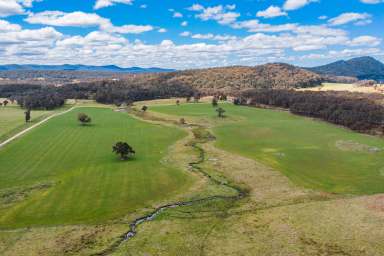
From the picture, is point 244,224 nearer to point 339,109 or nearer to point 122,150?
point 122,150

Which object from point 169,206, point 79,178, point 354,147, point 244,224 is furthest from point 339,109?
point 244,224

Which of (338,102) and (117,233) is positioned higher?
(338,102)

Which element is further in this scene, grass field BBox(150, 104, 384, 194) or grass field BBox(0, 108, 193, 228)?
grass field BBox(150, 104, 384, 194)

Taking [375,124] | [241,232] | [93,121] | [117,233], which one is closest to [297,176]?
[241,232]

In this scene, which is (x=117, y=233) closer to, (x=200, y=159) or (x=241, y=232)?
Answer: (x=241, y=232)

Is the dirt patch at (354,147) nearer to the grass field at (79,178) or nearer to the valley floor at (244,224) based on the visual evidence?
the valley floor at (244,224)

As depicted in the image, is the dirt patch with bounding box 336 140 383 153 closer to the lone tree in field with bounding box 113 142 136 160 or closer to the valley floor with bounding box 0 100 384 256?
the valley floor with bounding box 0 100 384 256

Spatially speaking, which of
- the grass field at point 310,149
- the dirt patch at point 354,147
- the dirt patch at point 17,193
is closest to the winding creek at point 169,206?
the grass field at point 310,149

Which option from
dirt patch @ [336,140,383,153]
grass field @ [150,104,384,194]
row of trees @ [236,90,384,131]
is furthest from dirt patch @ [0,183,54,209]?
row of trees @ [236,90,384,131]
